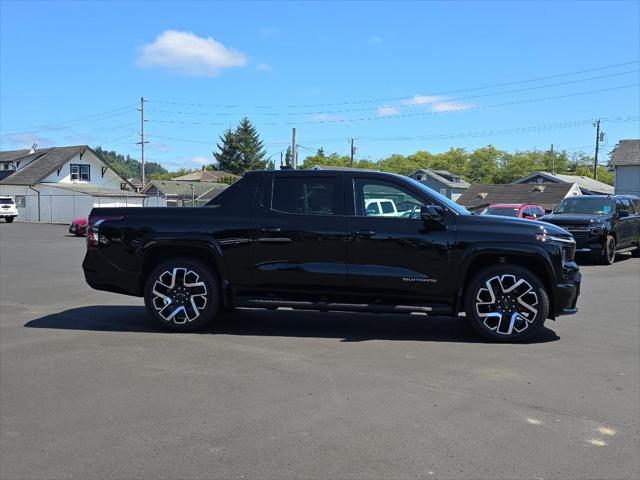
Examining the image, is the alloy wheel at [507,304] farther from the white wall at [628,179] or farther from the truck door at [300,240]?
the white wall at [628,179]

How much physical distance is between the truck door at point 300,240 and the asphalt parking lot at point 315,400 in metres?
0.62

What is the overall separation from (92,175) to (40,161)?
4.98 meters

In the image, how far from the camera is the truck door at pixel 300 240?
20.9ft

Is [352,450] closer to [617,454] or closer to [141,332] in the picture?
[617,454]

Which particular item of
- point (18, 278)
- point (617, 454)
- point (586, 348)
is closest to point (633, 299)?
point (586, 348)

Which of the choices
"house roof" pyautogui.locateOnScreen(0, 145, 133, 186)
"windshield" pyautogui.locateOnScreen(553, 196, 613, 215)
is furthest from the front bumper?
"house roof" pyautogui.locateOnScreen(0, 145, 133, 186)

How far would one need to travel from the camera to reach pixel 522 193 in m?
70.6

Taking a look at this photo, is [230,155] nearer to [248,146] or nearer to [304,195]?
[248,146]

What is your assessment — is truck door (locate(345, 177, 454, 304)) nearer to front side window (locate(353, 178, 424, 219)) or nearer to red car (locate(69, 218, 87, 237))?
front side window (locate(353, 178, 424, 219))

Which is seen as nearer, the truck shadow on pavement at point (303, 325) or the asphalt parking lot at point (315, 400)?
the asphalt parking lot at point (315, 400)

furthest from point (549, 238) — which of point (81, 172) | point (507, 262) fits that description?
point (81, 172)

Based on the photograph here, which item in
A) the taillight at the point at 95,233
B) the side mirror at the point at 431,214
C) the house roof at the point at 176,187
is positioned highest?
the house roof at the point at 176,187

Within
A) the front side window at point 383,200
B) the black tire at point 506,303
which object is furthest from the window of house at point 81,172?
the black tire at point 506,303

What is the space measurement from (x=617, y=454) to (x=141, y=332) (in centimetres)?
500
